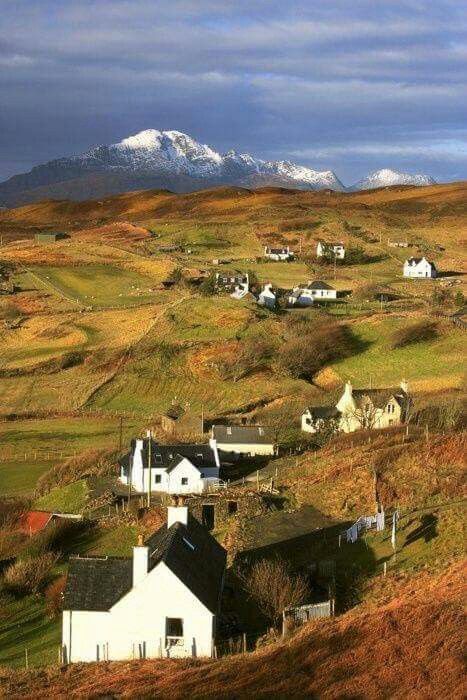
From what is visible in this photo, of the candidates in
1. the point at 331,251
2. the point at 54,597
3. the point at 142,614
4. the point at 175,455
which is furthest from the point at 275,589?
the point at 331,251

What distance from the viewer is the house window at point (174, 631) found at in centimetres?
2628

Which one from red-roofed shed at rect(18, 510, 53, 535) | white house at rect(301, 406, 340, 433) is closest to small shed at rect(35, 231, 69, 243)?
white house at rect(301, 406, 340, 433)

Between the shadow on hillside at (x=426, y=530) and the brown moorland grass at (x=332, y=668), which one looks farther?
the shadow on hillside at (x=426, y=530)

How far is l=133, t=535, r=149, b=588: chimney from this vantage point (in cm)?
2647

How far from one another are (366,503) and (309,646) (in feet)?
41.0

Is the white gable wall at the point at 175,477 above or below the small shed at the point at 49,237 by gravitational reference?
below

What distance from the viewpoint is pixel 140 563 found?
26656 millimetres

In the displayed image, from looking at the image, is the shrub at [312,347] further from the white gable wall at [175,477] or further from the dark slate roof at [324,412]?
the white gable wall at [175,477]

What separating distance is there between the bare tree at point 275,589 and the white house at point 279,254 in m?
94.7

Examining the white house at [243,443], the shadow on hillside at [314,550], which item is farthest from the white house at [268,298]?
the shadow on hillside at [314,550]

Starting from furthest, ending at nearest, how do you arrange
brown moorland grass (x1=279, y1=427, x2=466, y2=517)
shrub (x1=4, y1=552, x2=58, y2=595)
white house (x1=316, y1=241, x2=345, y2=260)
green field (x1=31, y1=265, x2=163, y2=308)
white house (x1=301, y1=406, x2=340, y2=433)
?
white house (x1=316, y1=241, x2=345, y2=260), green field (x1=31, y1=265, x2=163, y2=308), white house (x1=301, y1=406, x2=340, y2=433), brown moorland grass (x1=279, y1=427, x2=466, y2=517), shrub (x1=4, y1=552, x2=58, y2=595)

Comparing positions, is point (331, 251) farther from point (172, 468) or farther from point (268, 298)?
point (172, 468)

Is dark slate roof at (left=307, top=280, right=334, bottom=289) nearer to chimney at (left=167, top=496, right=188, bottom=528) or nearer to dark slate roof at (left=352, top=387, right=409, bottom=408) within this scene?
dark slate roof at (left=352, top=387, right=409, bottom=408)

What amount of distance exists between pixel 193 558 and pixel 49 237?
12891 cm
